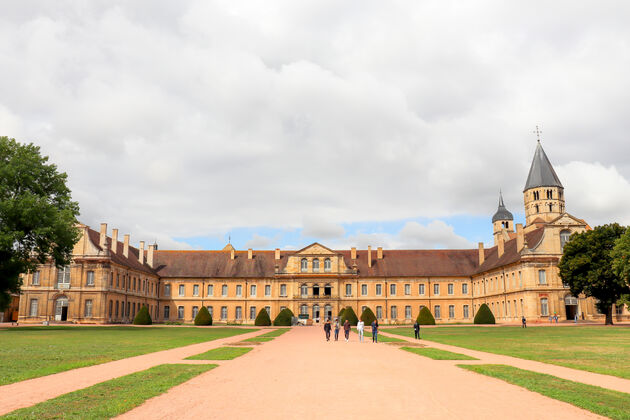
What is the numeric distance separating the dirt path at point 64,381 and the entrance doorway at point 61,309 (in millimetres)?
45494

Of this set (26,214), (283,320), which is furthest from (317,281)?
(26,214)

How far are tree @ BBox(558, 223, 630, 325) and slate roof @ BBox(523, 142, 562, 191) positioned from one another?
1614 inches

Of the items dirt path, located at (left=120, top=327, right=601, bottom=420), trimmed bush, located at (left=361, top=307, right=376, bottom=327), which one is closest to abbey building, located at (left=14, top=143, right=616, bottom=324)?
trimmed bush, located at (left=361, top=307, right=376, bottom=327)

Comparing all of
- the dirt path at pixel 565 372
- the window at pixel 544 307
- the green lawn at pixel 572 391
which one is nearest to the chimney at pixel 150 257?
the window at pixel 544 307

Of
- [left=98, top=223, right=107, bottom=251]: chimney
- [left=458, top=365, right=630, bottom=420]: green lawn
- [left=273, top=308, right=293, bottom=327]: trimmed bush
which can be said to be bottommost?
[left=273, top=308, right=293, bottom=327]: trimmed bush

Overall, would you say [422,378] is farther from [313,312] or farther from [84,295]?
[313,312]

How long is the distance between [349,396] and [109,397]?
4.62 m

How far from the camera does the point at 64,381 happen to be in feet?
39.8

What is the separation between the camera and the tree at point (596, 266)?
48.1m

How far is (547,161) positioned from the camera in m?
91.2

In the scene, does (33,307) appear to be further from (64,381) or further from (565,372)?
(565,372)

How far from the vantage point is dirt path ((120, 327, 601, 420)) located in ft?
28.5

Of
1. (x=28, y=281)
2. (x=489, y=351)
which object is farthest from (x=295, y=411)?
(x=28, y=281)

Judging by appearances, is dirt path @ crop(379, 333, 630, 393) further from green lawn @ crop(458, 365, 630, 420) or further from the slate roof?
the slate roof
